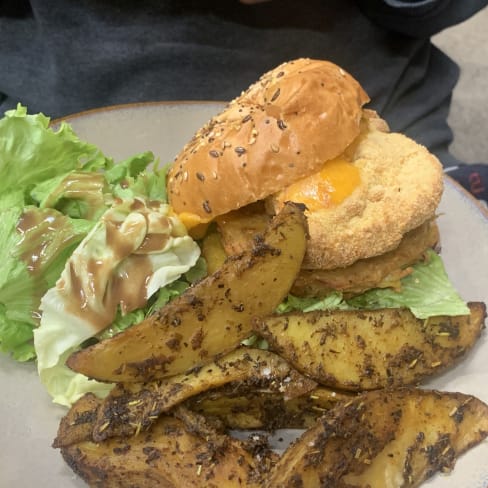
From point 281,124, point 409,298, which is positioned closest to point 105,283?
point 281,124

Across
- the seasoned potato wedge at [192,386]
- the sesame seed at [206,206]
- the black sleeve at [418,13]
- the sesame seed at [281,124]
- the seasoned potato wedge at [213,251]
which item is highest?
the sesame seed at [281,124]

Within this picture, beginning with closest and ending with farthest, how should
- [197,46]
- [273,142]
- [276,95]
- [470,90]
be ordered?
[273,142], [276,95], [197,46], [470,90]

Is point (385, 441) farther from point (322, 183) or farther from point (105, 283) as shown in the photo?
point (105, 283)

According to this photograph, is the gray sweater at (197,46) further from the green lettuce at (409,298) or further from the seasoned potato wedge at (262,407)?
the seasoned potato wedge at (262,407)

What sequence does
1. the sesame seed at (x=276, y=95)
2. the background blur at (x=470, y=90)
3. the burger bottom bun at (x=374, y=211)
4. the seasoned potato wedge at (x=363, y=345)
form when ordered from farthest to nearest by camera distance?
the background blur at (x=470, y=90) → the sesame seed at (x=276, y=95) → the burger bottom bun at (x=374, y=211) → the seasoned potato wedge at (x=363, y=345)

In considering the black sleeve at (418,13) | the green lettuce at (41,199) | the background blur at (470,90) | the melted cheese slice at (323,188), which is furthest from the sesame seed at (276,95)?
the background blur at (470,90)

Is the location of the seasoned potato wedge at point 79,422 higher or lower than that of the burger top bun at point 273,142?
lower
